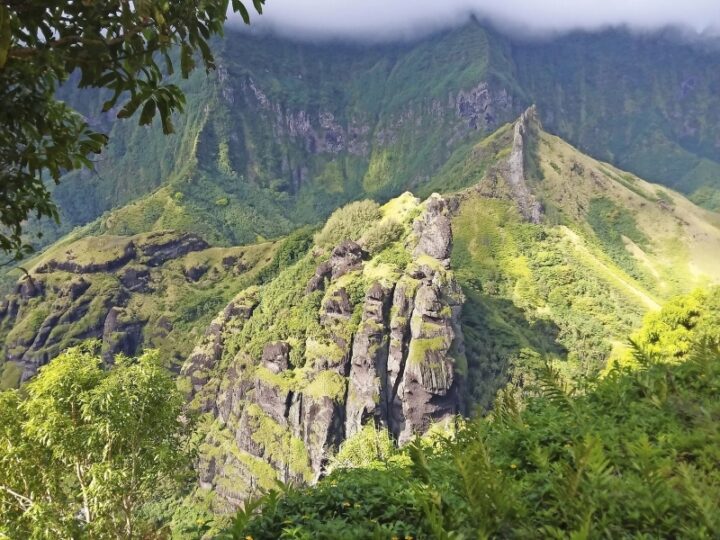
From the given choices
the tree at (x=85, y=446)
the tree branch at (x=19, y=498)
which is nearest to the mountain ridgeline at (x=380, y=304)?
the tree at (x=85, y=446)

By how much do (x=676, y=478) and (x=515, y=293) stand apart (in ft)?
439

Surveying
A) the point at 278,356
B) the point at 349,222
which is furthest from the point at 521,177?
the point at 278,356

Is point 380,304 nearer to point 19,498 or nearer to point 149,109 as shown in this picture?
point 19,498

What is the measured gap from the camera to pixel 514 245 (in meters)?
148

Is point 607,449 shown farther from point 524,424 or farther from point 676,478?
point 524,424

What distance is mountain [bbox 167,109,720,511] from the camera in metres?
87.4

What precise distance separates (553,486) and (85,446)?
39.5 feet

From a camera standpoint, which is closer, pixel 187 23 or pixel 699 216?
pixel 187 23

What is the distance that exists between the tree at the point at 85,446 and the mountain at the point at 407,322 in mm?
46380

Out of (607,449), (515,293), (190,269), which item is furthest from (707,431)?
(190,269)

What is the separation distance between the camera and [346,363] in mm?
91312

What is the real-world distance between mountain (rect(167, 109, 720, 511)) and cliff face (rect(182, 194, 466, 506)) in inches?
10.2

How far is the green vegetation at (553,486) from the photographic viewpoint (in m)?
4.72

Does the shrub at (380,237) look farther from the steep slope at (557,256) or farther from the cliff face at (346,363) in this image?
the steep slope at (557,256)
